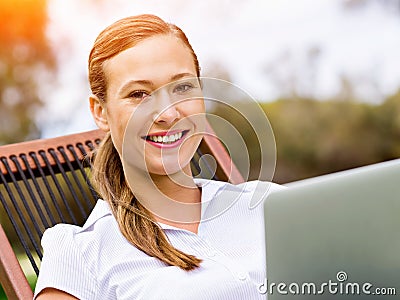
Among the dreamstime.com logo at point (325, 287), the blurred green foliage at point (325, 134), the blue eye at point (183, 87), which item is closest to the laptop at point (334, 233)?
the dreamstime.com logo at point (325, 287)

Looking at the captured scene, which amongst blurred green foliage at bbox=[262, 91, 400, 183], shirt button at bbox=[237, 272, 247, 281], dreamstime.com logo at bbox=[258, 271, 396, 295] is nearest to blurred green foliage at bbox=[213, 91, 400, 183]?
blurred green foliage at bbox=[262, 91, 400, 183]

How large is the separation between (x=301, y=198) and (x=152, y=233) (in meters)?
0.58

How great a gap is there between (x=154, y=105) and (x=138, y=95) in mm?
42

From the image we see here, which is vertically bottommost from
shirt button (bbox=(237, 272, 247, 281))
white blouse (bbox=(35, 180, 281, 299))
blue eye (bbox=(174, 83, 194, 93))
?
shirt button (bbox=(237, 272, 247, 281))

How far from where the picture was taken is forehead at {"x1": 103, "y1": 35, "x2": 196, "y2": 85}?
1501 mm

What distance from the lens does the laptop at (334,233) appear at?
1033 mm

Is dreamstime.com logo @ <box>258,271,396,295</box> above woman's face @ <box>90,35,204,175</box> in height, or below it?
below

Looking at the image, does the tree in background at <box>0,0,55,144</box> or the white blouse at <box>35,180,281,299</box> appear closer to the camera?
the white blouse at <box>35,180,281,299</box>

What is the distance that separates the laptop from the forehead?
1.80 ft

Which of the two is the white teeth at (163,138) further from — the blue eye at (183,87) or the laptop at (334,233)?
the laptop at (334,233)

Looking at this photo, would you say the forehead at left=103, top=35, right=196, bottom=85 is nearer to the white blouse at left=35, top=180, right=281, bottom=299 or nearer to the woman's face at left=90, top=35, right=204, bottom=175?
the woman's face at left=90, top=35, right=204, bottom=175

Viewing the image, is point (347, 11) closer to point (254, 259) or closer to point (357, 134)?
point (357, 134)

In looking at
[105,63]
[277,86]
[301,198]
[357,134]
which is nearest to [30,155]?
[105,63]

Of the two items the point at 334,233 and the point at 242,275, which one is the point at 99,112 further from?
the point at 334,233
